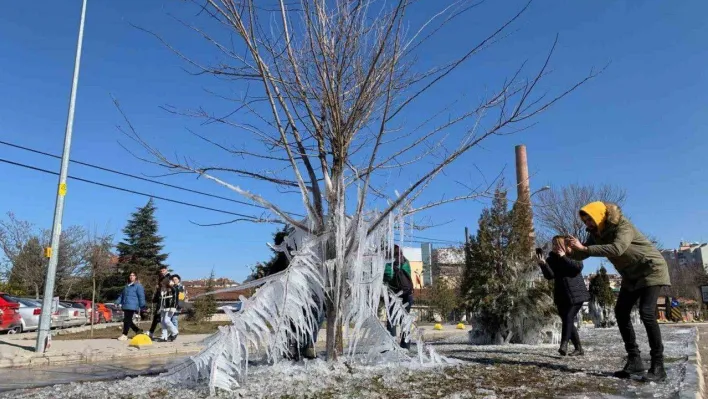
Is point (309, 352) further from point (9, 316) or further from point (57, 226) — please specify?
point (9, 316)

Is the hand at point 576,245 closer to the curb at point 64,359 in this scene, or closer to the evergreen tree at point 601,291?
the curb at point 64,359

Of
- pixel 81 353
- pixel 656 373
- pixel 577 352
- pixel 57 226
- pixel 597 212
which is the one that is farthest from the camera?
pixel 57 226

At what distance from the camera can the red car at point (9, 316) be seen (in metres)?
15.8

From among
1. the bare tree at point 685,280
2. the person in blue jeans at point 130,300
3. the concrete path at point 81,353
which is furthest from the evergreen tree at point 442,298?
the bare tree at point 685,280

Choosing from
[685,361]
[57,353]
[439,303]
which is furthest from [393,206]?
[439,303]

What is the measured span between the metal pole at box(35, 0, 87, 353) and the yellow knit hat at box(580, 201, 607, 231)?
935 cm

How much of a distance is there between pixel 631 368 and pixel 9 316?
17493 mm

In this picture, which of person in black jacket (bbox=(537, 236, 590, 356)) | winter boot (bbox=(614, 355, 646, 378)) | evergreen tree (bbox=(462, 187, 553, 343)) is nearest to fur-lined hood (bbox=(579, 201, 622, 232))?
winter boot (bbox=(614, 355, 646, 378))

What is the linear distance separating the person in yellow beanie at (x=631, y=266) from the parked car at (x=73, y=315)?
21424 mm

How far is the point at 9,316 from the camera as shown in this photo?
52.6ft

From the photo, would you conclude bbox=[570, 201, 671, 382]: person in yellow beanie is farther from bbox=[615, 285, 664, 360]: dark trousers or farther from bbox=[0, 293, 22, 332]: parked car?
bbox=[0, 293, 22, 332]: parked car

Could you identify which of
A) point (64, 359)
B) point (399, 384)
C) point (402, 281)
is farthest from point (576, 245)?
point (64, 359)

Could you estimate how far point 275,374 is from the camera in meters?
4.23

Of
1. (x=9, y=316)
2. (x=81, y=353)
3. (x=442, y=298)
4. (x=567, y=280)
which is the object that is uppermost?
(x=442, y=298)
